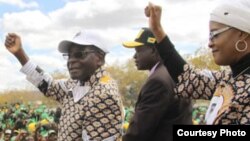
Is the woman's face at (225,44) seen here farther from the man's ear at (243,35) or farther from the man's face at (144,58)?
the man's face at (144,58)

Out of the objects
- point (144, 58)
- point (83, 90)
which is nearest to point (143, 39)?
point (144, 58)

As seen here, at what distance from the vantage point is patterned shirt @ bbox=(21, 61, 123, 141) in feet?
12.9

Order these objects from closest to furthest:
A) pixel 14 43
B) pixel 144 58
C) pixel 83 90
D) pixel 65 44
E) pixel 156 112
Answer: pixel 156 112, pixel 144 58, pixel 83 90, pixel 65 44, pixel 14 43

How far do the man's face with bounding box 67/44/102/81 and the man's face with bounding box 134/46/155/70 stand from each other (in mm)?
406

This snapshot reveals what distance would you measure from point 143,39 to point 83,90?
0.63 m

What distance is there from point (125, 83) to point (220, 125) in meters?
57.0

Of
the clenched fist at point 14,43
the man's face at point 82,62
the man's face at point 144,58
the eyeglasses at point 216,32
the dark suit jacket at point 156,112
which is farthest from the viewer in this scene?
the clenched fist at point 14,43

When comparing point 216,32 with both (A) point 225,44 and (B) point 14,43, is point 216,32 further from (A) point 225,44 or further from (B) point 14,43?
(B) point 14,43

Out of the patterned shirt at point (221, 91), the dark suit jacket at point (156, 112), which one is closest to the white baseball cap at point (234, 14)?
the patterned shirt at point (221, 91)

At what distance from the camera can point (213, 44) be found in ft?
8.33

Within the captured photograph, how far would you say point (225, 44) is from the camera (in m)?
2.49

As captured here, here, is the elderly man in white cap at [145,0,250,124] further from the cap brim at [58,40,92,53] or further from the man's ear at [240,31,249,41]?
the cap brim at [58,40,92,53]

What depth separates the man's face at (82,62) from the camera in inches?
161

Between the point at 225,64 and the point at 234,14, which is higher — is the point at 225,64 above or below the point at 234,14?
below
